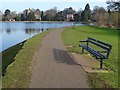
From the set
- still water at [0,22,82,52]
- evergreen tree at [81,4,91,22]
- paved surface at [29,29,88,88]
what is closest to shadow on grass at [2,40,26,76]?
paved surface at [29,29,88,88]

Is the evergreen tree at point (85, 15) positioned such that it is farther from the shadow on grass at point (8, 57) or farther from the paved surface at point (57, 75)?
Result: the paved surface at point (57, 75)

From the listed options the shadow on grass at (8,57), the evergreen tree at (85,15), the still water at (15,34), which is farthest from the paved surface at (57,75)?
the evergreen tree at (85,15)

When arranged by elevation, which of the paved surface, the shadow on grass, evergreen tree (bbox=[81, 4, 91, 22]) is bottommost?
the shadow on grass

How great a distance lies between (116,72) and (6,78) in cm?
387

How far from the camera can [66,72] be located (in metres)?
8.44

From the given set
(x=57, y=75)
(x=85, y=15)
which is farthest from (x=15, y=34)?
(x=85, y=15)

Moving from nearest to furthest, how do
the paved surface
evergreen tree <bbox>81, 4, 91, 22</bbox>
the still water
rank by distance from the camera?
the paved surface
the still water
evergreen tree <bbox>81, 4, 91, 22</bbox>

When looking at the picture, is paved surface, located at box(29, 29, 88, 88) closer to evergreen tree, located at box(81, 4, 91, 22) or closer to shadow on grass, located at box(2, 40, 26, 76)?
shadow on grass, located at box(2, 40, 26, 76)

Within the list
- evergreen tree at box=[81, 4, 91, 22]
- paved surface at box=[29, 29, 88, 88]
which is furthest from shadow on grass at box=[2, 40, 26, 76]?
evergreen tree at box=[81, 4, 91, 22]

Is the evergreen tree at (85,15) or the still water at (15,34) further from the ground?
the evergreen tree at (85,15)

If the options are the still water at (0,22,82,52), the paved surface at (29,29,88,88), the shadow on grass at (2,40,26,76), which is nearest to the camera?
the paved surface at (29,29,88,88)

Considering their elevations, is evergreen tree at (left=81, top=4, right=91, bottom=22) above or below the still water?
above

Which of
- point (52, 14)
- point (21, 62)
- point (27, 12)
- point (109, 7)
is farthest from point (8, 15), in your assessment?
point (21, 62)

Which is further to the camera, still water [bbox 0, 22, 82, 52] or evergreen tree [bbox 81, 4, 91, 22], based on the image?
evergreen tree [bbox 81, 4, 91, 22]
